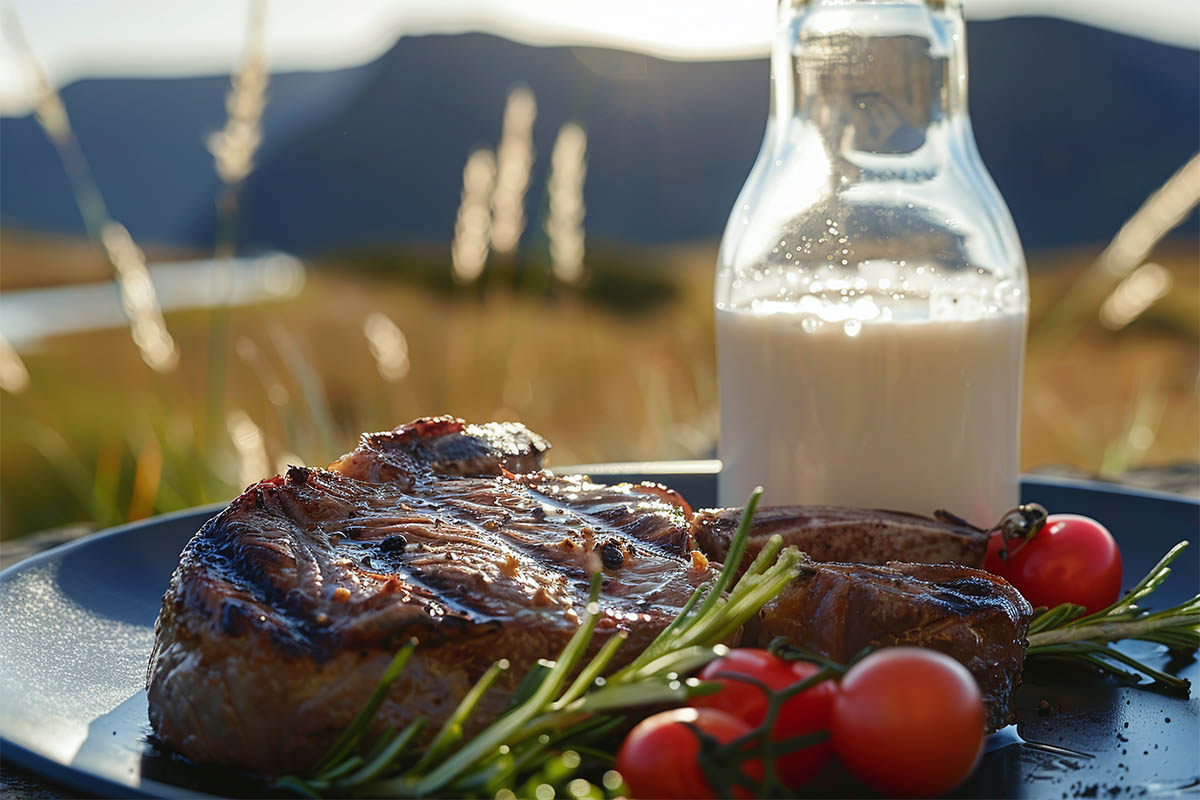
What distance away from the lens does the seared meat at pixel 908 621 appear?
6.57 feet

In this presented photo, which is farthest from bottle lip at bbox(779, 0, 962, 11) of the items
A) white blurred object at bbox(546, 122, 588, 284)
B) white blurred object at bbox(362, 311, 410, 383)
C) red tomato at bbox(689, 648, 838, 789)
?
white blurred object at bbox(362, 311, 410, 383)

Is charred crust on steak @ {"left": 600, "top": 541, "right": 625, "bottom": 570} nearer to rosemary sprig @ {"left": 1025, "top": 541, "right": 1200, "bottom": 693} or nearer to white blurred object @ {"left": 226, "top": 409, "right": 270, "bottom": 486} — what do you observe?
rosemary sprig @ {"left": 1025, "top": 541, "right": 1200, "bottom": 693}

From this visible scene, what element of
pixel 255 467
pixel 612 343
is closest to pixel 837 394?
pixel 255 467

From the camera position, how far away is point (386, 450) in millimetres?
2549

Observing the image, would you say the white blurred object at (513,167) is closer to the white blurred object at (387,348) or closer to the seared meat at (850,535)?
the white blurred object at (387,348)

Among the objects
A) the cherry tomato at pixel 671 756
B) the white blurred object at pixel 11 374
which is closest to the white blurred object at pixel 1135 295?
the cherry tomato at pixel 671 756

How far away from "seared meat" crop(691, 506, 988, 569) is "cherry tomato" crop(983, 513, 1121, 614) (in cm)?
11

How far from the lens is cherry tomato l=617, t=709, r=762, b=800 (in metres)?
1.47

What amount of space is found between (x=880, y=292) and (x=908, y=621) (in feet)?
3.87

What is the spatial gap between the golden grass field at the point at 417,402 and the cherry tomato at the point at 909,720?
8.78 feet

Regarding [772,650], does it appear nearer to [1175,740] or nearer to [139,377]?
[1175,740]

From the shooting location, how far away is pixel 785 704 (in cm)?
160

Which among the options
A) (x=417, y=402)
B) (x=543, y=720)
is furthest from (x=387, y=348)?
(x=543, y=720)

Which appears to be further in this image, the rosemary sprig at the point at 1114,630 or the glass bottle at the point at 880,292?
the glass bottle at the point at 880,292
